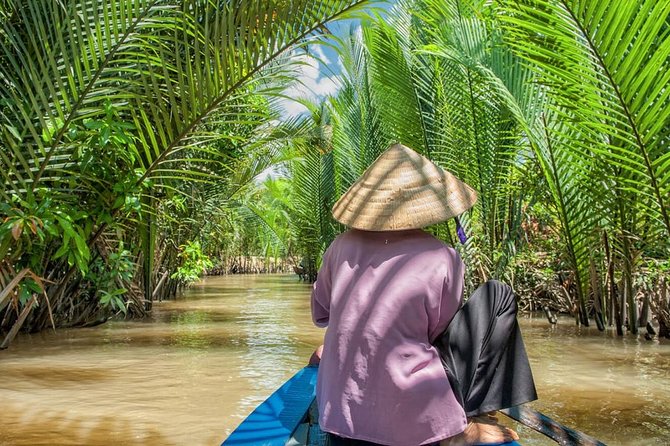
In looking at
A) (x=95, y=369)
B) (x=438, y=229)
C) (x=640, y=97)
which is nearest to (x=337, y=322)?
(x=640, y=97)

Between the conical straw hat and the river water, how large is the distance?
1.63 m

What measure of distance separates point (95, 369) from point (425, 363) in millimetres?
3995

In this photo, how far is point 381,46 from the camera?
9.15m

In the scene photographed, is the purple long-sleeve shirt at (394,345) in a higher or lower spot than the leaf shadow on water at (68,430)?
higher

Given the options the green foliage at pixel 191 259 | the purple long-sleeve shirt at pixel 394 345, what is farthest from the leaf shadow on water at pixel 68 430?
the green foliage at pixel 191 259

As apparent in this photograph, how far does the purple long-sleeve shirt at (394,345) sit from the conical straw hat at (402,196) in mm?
74

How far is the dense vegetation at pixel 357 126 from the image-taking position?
4109 mm

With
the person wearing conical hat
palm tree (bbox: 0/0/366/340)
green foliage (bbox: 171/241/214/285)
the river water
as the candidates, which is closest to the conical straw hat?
the person wearing conical hat

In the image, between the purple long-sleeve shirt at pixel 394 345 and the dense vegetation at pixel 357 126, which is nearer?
the purple long-sleeve shirt at pixel 394 345

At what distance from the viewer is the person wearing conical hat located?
6.55 feet

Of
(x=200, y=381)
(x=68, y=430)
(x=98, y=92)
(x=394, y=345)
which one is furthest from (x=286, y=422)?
(x=98, y=92)

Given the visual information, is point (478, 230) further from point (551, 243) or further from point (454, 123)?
point (454, 123)

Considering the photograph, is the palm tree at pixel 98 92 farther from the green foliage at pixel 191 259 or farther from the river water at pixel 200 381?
the green foliage at pixel 191 259

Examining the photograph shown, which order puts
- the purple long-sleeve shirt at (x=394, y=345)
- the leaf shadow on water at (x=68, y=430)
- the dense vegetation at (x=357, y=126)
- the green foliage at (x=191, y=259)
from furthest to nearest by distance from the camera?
the green foliage at (x=191, y=259) < the dense vegetation at (x=357, y=126) < the leaf shadow on water at (x=68, y=430) < the purple long-sleeve shirt at (x=394, y=345)
